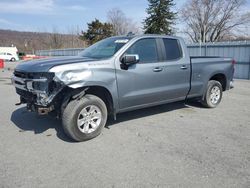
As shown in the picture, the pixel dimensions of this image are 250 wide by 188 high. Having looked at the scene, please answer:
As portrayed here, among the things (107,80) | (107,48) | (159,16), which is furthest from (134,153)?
(159,16)

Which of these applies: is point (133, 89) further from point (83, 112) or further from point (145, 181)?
point (145, 181)

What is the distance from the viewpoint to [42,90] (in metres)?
3.97

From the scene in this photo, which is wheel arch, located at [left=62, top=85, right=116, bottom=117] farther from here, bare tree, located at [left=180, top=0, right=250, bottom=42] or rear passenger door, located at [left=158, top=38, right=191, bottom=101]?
bare tree, located at [left=180, top=0, right=250, bottom=42]

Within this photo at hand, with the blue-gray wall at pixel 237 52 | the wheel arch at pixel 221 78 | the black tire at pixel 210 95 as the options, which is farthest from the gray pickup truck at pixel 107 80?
the blue-gray wall at pixel 237 52

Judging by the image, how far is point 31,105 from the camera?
4.27 m

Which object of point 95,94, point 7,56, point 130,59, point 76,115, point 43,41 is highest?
point 43,41

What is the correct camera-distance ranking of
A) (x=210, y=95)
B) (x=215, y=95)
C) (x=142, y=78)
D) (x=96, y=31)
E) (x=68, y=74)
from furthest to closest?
(x=96, y=31) < (x=215, y=95) < (x=210, y=95) < (x=142, y=78) < (x=68, y=74)

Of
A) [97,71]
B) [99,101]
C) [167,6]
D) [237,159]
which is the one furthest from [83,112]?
[167,6]

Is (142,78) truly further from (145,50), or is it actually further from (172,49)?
(172,49)

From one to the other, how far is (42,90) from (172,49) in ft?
10.2

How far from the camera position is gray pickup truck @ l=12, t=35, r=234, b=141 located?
3992 millimetres

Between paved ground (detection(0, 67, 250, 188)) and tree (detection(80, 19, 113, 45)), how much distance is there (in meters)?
37.1

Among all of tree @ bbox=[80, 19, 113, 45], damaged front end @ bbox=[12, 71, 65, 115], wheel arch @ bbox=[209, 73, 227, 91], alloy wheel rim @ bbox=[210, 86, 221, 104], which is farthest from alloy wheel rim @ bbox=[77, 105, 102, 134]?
tree @ bbox=[80, 19, 113, 45]

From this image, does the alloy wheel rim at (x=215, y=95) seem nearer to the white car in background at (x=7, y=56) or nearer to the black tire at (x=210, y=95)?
the black tire at (x=210, y=95)
